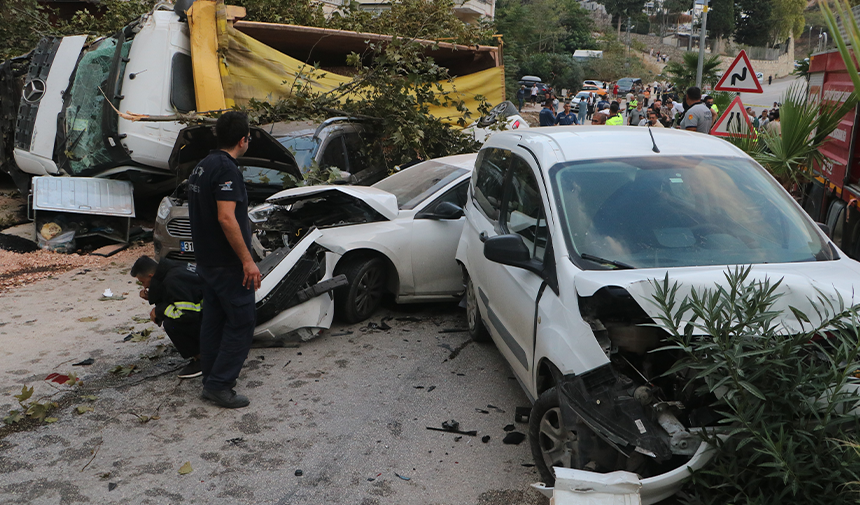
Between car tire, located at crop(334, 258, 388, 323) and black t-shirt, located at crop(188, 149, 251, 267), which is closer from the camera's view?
black t-shirt, located at crop(188, 149, 251, 267)

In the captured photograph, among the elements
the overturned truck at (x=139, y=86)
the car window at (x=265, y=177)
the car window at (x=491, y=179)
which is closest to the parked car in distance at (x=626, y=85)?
the overturned truck at (x=139, y=86)

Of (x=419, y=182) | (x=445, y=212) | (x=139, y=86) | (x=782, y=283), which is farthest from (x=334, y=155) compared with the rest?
(x=782, y=283)

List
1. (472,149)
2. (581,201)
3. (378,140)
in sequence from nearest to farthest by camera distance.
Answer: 1. (581,201)
2. (378,140)
3. (472,149)

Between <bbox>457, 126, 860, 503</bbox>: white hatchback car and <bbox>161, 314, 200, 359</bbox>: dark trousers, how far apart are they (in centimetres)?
207

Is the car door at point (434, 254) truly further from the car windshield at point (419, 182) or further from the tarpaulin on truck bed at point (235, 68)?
the tarpaulin on truck bed at point (235, 68)

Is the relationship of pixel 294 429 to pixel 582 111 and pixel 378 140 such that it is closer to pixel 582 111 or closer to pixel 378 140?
pixel 378 140

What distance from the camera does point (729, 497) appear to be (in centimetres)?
279

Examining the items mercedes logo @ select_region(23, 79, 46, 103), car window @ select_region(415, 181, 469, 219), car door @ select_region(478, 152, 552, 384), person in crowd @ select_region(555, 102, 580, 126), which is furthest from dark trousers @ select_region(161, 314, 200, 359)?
person in crowd @ select_region(555, 102, 580, 126)

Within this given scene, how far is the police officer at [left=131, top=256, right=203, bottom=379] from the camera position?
4824 mm

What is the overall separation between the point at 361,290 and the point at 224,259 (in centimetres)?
208

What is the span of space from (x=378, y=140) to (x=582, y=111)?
21135 mm

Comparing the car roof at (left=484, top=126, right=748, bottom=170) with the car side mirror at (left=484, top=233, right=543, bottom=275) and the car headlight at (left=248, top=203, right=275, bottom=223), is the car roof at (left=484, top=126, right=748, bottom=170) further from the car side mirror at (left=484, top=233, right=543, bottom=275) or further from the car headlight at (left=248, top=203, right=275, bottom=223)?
the car headlight at (left=248, top=203, right=275, bottom=223)

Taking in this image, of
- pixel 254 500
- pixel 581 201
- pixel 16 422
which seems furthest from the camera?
pixel 16 422

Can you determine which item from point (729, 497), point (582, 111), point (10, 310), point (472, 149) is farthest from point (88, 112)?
point (582, 111)
